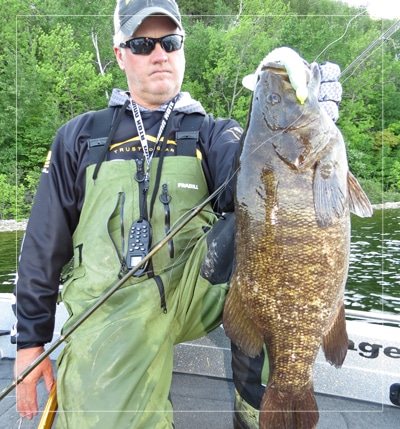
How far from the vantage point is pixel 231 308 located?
193 centimetres

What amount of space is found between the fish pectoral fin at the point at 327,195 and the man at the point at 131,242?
0.48m

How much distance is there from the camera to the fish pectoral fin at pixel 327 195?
175cm

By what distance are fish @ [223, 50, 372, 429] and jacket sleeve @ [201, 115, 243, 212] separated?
14.1 inches

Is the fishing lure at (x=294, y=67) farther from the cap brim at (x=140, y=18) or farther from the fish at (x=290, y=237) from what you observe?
the cap brim at (x=140, y=18)

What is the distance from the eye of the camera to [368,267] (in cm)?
866

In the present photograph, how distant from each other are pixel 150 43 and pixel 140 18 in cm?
14

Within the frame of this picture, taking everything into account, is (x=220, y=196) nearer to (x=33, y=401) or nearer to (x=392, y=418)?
(x=33, y=401)

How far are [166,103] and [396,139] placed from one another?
337 cm

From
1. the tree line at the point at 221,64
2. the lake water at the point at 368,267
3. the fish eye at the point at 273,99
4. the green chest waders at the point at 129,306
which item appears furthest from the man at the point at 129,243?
the lake water at the point at 368,267

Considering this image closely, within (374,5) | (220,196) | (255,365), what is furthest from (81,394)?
(374,5)

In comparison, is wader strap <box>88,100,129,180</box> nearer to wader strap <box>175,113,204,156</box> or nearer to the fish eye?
wader strap <box>175,113,204,156</box>

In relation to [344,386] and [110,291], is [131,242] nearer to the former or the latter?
[110,291]

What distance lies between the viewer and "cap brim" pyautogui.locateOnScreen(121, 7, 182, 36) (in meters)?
2.55

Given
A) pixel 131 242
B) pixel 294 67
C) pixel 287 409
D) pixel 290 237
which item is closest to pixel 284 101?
pixel 294 67
